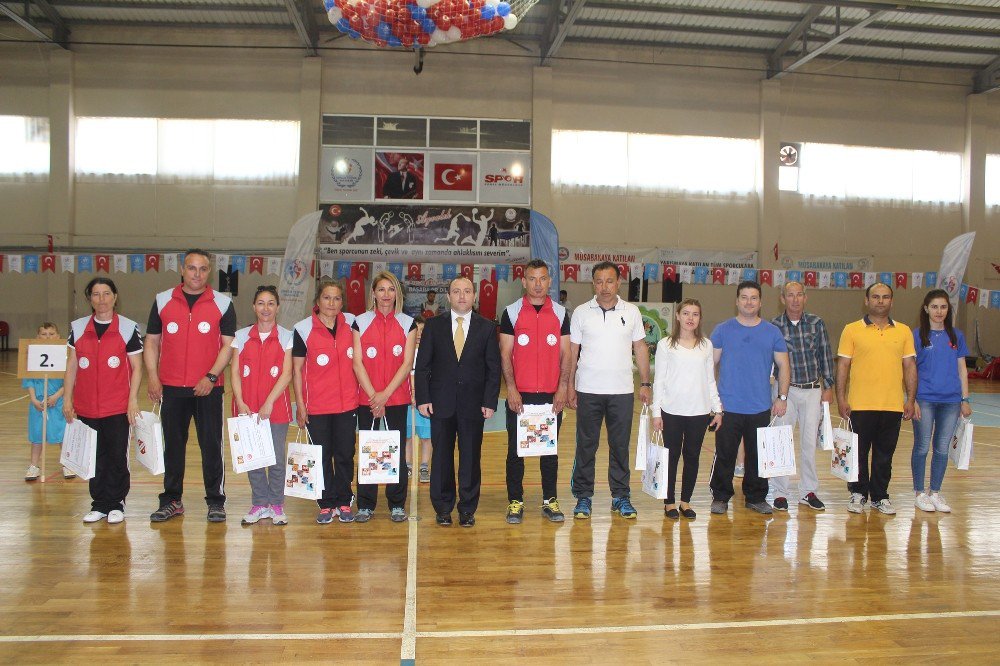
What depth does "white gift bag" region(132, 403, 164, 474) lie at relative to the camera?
4.29m

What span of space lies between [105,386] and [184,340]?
530mm

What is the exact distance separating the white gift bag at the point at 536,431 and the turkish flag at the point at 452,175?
12.8 meters

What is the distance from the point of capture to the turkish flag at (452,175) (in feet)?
54.5

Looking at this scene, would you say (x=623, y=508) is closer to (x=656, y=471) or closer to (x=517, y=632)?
(x=656, y=471)

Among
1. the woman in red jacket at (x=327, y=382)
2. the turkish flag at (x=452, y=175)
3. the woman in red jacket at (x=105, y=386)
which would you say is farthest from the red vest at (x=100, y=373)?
the turkish flag at (x=452, y=175)

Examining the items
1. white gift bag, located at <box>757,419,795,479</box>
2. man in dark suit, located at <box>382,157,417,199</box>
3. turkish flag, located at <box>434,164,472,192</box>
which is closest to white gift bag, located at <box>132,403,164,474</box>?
white gift bag, located at <box>757,419,795,479</box>

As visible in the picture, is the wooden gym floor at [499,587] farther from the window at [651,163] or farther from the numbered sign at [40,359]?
the window at [651,163]

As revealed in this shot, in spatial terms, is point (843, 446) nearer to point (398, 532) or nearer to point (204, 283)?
point (398, 532)

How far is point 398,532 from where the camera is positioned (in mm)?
4309

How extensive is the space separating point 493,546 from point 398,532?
60 cm

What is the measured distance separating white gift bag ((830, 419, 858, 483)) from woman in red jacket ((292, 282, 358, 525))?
3.19m

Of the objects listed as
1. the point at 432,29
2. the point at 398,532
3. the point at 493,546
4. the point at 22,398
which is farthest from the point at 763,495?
the point at 22,398

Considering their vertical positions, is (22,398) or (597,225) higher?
(597,225)

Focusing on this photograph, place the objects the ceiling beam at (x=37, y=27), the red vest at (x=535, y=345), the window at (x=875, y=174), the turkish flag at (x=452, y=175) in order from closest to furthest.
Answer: the red vest at (x=535, y=345), the ceiling beam at (x=37, y=27), the turkish flag at (x=452, y=175), the window at (x=875, y=174)
